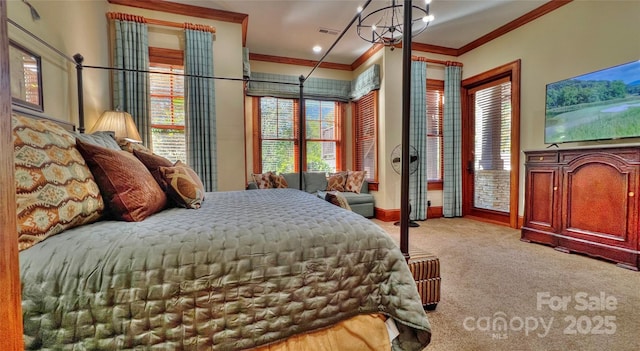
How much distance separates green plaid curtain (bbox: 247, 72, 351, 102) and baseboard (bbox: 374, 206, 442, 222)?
7.33 ft

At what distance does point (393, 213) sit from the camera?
13.9 ft

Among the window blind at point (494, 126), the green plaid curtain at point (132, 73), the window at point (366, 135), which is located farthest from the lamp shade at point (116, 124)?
the window blind at point (494, 126)

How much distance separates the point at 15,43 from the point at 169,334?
191 centimetres

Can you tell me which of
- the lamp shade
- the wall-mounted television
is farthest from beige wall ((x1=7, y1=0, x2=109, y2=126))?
the wall-mounted television

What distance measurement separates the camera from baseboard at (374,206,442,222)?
4230mm

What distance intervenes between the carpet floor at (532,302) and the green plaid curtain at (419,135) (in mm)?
1503

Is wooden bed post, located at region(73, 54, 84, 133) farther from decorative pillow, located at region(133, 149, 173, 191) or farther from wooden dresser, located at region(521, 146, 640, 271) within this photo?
wooden dresser, located at region(521, 146, 640, 271)

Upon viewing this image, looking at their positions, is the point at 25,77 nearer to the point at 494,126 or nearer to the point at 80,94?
the point at 80,94

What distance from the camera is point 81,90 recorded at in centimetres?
225

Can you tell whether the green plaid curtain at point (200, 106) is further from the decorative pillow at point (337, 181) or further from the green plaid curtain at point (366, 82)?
the green plaid curtain at point (366, 82)

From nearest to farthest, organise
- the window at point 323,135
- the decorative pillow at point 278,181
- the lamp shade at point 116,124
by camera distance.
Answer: the lamp shade at point 116,124, the decorative pillow at point 278,181, the window at point 323,135

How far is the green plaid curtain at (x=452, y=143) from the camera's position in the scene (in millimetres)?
4418

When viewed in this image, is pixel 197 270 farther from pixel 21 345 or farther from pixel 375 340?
pixel 375 340

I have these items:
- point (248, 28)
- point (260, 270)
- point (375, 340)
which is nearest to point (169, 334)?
point (260, 270)
